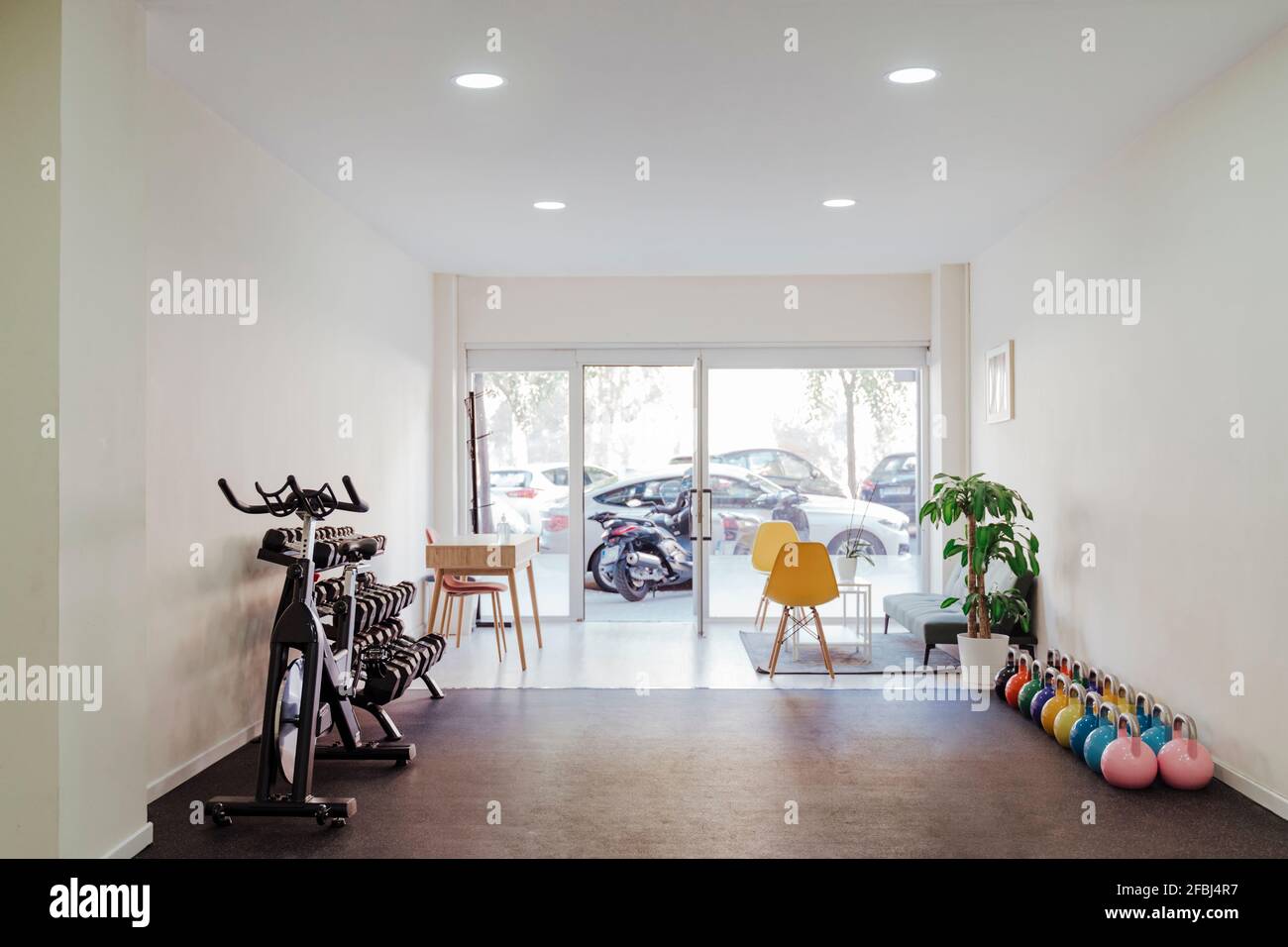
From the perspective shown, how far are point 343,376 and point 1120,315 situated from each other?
156 inches

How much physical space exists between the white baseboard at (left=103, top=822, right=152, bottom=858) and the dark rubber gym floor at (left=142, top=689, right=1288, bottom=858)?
0.04 metres

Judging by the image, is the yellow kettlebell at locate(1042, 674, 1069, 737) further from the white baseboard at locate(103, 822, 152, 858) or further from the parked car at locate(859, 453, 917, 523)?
the white baseboard at locate(103, 822, 152, 858)

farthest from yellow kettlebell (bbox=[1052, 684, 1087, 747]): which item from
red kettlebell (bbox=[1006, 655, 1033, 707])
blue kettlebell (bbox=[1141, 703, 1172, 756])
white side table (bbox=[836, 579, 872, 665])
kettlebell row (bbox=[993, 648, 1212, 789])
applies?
white side table (bbox=[836, 579, 872, 665])

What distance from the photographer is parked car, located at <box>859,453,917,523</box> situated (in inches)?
301

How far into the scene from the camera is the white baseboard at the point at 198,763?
364cm

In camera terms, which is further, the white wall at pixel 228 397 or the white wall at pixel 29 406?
the white wall at pixel 228 397

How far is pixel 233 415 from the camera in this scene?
4.21 meters

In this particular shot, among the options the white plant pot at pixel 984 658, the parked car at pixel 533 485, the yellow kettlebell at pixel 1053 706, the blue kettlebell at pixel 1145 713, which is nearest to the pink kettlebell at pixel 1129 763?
the blue kettlebell at pixel 1145 713

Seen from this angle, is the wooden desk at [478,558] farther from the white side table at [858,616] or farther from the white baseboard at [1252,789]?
the white baseboard at [1252,789]

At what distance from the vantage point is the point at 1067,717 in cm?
424

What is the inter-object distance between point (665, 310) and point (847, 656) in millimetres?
2957

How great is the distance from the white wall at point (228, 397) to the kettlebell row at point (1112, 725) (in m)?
A: 3.31
